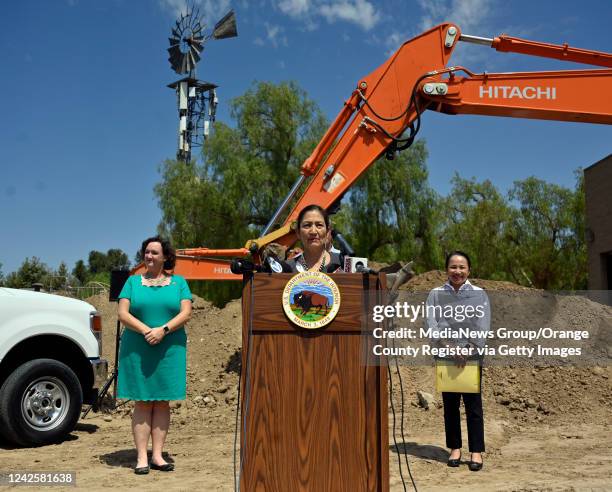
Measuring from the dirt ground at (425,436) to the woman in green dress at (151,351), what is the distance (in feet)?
1.42

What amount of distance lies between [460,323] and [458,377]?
452 mm

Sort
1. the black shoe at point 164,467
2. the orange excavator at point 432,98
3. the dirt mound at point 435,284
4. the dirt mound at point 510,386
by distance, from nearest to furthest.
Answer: the black shoe at point 164,467 → the orange excavator at point 432,98 → the dirt mound at point 510,386 → the dirt mound at point 435,284

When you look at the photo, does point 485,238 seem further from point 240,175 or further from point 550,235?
point 240,175

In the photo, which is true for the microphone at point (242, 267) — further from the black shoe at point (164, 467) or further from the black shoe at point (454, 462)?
the black shoe at point (454, 462)

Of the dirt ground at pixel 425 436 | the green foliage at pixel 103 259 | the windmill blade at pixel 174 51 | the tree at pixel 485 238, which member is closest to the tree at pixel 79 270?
the green foliage at pixel 103 259

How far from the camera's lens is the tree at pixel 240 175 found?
73.5 feet

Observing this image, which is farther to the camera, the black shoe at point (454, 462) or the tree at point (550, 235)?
the tree at point (550, 235)

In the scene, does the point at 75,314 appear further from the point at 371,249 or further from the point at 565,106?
the point at 371,249


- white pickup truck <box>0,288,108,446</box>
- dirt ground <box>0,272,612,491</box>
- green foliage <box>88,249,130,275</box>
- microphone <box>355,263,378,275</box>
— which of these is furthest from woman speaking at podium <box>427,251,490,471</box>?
green foliage <box>88,249,130,275</box>

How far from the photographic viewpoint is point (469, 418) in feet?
18.2

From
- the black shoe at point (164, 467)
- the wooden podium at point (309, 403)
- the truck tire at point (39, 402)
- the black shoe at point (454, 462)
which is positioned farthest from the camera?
the truck tire at point (39, 402)

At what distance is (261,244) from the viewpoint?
945 centimetres

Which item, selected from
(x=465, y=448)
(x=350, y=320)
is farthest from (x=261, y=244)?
(x=350, y=320)

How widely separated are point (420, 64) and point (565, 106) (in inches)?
78.0
